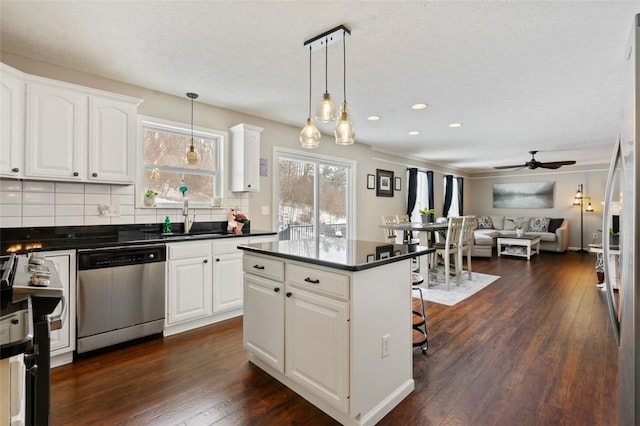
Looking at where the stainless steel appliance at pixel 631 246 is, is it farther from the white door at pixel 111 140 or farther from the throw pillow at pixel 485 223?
the throw pillow at pixel 485 223

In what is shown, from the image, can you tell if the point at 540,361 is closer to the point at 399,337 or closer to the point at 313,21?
the point at 399,337

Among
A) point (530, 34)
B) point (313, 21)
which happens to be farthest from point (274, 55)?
point (530, 34)

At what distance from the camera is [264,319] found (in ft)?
7.41

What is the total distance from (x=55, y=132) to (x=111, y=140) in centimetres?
39

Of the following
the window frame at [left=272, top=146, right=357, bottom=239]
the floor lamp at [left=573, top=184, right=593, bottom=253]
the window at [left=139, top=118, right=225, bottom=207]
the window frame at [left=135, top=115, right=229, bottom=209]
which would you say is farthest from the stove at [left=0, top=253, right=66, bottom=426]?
the floor lamp at [left=573, top=184, right=593, bottom=253]

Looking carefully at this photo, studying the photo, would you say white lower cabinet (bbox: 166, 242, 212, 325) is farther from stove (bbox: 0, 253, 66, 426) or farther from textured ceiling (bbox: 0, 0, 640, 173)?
textured ceiling (bbox: 0, 0, 640, 173)

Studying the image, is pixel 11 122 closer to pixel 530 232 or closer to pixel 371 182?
pixel 371 182

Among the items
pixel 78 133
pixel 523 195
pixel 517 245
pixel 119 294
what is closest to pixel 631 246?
pixel 119 294

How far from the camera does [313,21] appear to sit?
210 centimetres

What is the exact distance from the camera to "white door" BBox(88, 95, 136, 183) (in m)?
2.79

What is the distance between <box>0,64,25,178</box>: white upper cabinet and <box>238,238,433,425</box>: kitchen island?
6.34 feet

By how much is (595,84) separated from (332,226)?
380cm

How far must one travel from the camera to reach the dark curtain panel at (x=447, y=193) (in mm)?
8977

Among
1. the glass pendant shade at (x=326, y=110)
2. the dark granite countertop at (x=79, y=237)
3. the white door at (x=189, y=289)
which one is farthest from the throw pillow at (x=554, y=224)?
the white door at (x=189, y=289)
